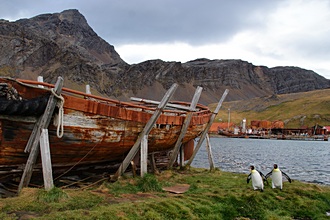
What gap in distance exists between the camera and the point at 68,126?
34.2 feet

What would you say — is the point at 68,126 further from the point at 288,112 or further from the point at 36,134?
the point at 288,112

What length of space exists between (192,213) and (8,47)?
191 m

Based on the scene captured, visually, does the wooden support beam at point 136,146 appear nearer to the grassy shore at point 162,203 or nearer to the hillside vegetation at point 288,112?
the grassy shore at point 162,203


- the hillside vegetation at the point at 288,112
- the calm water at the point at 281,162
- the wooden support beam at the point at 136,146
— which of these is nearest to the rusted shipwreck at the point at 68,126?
the wooden support beam at the point at 136,146


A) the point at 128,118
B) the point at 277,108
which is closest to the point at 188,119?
the point at 128,118

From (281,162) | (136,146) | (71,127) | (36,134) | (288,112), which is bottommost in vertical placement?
(281,162)

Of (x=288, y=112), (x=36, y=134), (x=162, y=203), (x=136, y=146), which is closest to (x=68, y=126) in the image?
(x=36, y=134)

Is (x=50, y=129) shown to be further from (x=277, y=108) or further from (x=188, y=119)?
(x=277, y=108)

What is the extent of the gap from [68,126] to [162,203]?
13.6ft

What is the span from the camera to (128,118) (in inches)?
500

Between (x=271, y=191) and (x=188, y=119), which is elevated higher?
(x=188, y=119)

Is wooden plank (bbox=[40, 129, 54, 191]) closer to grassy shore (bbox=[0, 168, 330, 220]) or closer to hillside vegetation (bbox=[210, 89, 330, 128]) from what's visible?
grassy shore (bbox=[0, 168, 330, 220])

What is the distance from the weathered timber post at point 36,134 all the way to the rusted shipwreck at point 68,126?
0.43 feet

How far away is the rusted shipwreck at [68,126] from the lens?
9578 millimetres
